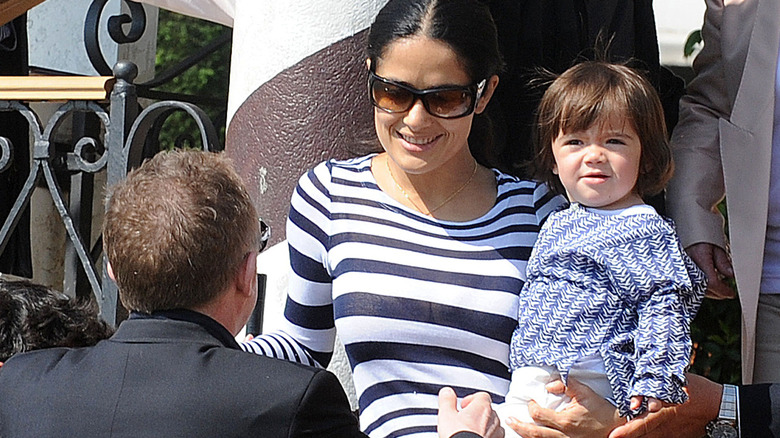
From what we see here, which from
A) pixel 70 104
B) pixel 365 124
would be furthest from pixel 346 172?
pixel 70 104

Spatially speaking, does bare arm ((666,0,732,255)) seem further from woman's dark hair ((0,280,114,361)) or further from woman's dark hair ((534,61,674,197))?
woman's dark hair ((0,280,114,361))

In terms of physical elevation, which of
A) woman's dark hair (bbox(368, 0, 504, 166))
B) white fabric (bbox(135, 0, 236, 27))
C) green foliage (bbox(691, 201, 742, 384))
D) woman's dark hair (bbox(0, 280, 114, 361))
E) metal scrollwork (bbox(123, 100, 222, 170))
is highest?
woman's dark hair (bbox(368, 0, 504, 166))

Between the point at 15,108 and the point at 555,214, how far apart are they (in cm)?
174

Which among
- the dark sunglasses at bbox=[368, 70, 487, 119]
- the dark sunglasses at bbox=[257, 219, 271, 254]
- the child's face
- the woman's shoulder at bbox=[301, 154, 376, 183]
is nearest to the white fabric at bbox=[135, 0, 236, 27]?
the dark sunglasses at bbox=[257, 219, 271, 254]

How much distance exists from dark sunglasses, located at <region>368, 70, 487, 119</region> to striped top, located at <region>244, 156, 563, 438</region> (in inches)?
8.1

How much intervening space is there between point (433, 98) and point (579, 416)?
0.63 metres

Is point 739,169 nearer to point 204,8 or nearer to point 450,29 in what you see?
point 450,29

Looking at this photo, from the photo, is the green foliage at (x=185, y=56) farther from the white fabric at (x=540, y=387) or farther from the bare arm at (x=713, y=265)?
the white fabric at (x=540, y=387)

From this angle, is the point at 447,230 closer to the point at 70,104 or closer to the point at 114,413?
the point at 114,413

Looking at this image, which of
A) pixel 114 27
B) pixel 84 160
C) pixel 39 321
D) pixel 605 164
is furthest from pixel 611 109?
pixel 114 27

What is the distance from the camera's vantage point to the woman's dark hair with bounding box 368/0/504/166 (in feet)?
6.81

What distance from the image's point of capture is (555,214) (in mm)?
2068

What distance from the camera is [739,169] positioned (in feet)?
7.57

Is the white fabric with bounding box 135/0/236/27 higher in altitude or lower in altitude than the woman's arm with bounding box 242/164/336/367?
higher
